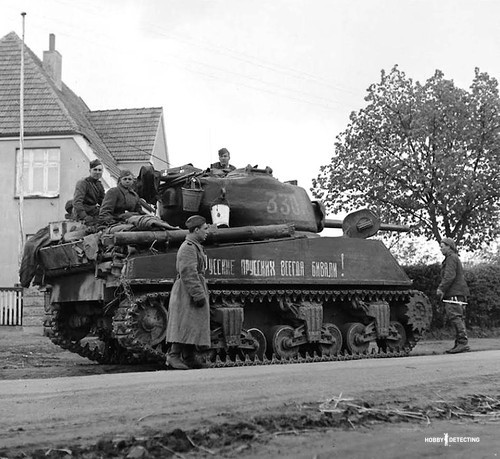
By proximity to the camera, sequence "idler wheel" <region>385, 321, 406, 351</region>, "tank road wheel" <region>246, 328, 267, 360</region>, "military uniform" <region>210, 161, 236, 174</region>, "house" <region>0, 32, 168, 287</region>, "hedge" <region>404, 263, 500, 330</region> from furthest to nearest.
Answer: "house" <region>0, 32, 168, 287</region> < "hedge" <region>404, 263, 500, 330</region> < "idler wheel" <region>385, 321, 406, 351</region> < "military uniform" <region>210, 161, 236, 174</region> < "tank road wheel" <region>246, 328, 267, 360</region>

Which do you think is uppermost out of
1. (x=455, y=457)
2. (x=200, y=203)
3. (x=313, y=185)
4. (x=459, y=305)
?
(x=313, y=185)

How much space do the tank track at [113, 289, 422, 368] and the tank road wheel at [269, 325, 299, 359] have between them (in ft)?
0.45

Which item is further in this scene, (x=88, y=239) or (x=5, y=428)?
(x=88, y=239)

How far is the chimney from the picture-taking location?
31.5 m

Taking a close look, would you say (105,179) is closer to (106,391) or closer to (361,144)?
(361,144)

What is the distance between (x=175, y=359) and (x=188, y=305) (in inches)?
26.8

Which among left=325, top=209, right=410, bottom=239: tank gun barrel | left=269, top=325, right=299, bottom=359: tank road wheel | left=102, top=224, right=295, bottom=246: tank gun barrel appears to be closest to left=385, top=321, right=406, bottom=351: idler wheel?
left=325, top=209, right=410, bottom=239: tank gun barrel

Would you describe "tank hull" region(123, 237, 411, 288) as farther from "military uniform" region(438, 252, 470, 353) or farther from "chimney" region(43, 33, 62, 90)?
"chimney" region(43, 33, 62, 90)

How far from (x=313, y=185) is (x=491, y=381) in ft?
56.7

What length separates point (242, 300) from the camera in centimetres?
1196

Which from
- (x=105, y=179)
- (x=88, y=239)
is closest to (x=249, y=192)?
(x=88, y=239)

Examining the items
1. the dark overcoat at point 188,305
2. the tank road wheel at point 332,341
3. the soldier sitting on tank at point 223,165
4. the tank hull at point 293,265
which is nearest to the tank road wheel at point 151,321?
the tank hull at point 293,265

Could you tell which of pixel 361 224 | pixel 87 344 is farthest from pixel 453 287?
pixel 87 344

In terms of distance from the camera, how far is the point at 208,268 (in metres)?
11.6
